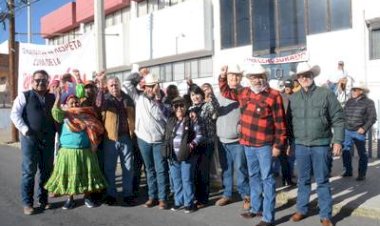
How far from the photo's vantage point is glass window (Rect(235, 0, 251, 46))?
21.0 meters

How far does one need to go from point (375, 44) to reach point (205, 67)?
30.8 ft

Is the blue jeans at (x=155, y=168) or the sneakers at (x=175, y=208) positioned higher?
the blue jeans at (x=155, y=168)

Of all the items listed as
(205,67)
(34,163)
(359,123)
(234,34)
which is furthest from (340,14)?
(34,163)

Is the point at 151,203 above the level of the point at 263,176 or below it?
below

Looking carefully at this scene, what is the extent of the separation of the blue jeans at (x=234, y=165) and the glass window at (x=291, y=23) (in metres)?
12.4

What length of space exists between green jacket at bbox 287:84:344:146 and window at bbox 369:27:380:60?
1134 centimetres

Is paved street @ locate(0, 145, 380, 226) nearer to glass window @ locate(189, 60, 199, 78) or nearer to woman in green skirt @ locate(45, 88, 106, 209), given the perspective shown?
woman in green skirt @ locate(45, 88, 106, 209)

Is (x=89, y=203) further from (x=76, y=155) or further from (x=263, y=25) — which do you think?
(x=263, y=25)

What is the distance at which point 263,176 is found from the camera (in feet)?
19.7

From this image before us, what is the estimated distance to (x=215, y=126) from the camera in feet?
23.2

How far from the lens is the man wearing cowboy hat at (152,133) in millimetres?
6961

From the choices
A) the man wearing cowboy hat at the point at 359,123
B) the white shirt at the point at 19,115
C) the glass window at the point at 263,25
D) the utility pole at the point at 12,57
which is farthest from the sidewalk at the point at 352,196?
the utility pole at the point at 12,57

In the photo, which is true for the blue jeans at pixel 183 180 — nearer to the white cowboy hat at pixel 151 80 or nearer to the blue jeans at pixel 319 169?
the white cowboy hat at pixel 151 80

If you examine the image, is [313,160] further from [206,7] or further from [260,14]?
[206,7]
